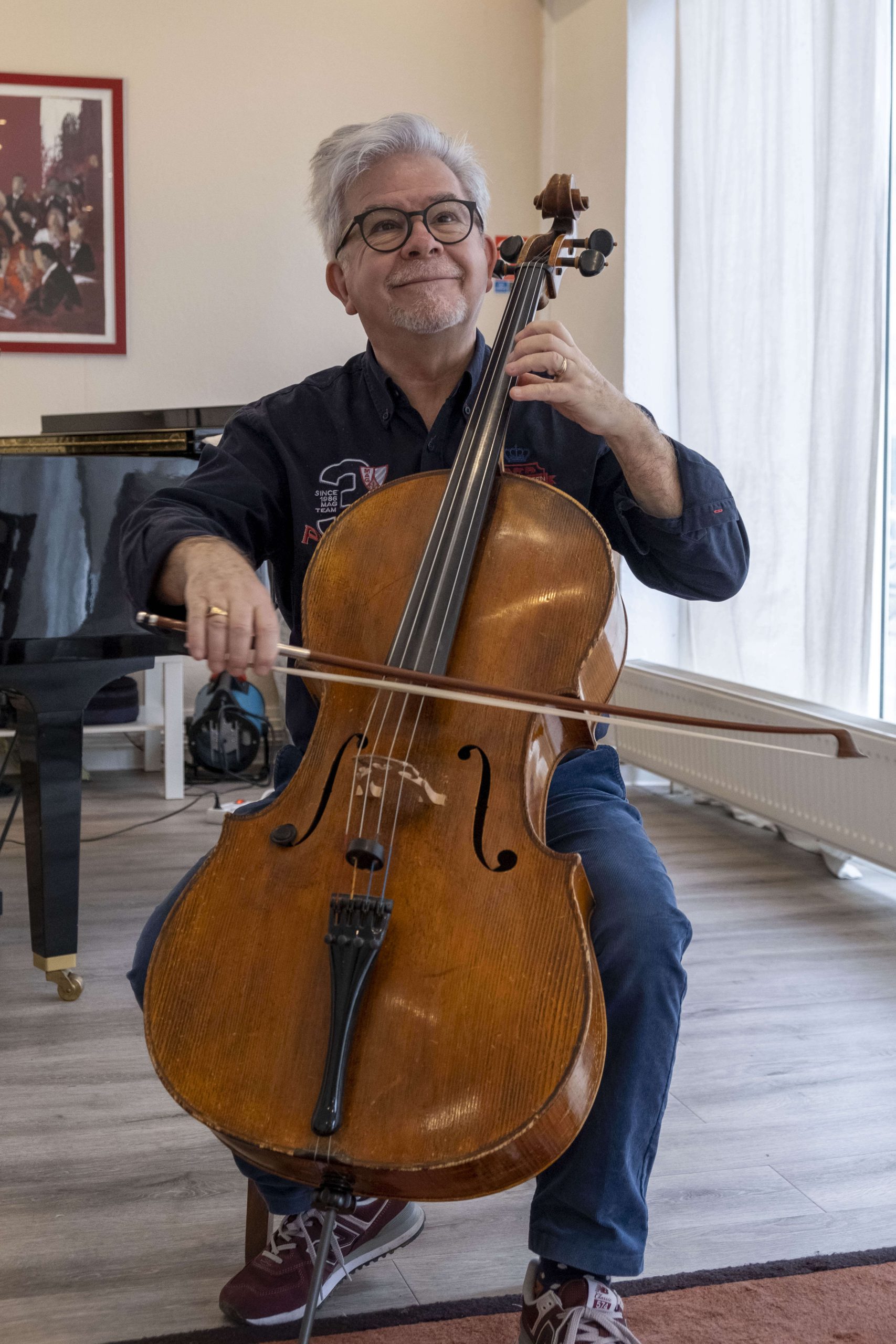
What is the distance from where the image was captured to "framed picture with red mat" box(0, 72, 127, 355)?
12.6ft

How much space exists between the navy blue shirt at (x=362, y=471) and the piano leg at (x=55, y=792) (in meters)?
0.71

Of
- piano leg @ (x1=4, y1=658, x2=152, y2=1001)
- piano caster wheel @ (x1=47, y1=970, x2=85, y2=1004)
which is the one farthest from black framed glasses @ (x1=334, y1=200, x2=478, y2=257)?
piano caster wheel @ (x1=47, y1=970, x2=85, y2=1004)

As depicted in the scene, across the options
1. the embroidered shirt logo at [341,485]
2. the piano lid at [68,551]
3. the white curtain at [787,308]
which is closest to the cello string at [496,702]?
the embroidered shirt logo at [341,485]

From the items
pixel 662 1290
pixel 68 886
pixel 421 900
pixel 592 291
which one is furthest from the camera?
pixel 592 291

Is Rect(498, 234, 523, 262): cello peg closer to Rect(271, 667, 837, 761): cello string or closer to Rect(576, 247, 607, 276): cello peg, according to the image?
Rect(576, 247, 607, 276): cello peg

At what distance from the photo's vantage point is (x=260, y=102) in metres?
4.03

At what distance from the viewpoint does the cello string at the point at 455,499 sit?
1070mm

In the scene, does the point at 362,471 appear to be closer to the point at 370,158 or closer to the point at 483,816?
the point at 370,158

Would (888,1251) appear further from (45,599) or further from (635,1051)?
(45,599)

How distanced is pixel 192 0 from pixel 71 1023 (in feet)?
10.8

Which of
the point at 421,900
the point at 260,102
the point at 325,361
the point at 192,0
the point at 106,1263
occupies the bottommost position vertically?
the point at 106,1263

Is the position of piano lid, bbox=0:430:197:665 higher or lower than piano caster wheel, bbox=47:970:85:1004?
higher

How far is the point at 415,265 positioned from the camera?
142cm

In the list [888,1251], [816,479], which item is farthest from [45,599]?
[816,479]
